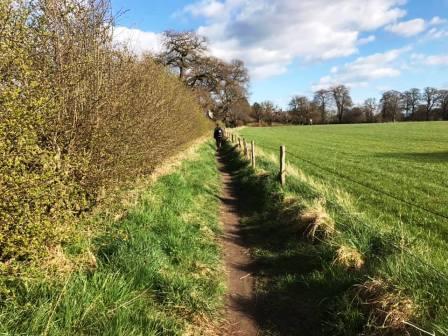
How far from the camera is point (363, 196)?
11.6m

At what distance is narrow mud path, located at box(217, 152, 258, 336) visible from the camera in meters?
4.99

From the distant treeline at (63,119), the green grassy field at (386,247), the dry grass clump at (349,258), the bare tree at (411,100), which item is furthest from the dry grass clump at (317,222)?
the bare tree at (411,100)

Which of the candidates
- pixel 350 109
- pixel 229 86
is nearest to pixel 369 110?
pixel 350 109

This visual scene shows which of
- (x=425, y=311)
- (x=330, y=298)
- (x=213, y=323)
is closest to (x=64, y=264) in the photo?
(x=213, y=323)

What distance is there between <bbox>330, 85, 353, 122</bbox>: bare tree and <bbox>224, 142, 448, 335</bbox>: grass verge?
13236 centimetres

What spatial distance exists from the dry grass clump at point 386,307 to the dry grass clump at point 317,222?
2.17 m

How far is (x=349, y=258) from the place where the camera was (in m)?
5.95

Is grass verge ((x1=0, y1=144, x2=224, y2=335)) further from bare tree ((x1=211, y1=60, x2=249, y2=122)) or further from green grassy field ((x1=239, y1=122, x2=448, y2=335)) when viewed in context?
bare tree ((x1=211, y1=60, x2=249, y2=122))

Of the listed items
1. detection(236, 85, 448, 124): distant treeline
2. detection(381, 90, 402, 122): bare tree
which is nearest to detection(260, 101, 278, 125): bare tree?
detection(236, 85, 448, 124): distant treeline

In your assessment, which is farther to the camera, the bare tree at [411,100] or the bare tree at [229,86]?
the bare tree at [411,100]

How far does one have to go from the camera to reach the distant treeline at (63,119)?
3822 millimetres

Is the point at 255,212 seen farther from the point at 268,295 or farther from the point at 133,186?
the point at 268,295

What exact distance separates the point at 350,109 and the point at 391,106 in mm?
12255

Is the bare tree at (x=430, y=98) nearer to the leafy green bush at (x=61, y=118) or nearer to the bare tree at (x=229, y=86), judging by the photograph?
the bare tree at (x=229, y=86)
